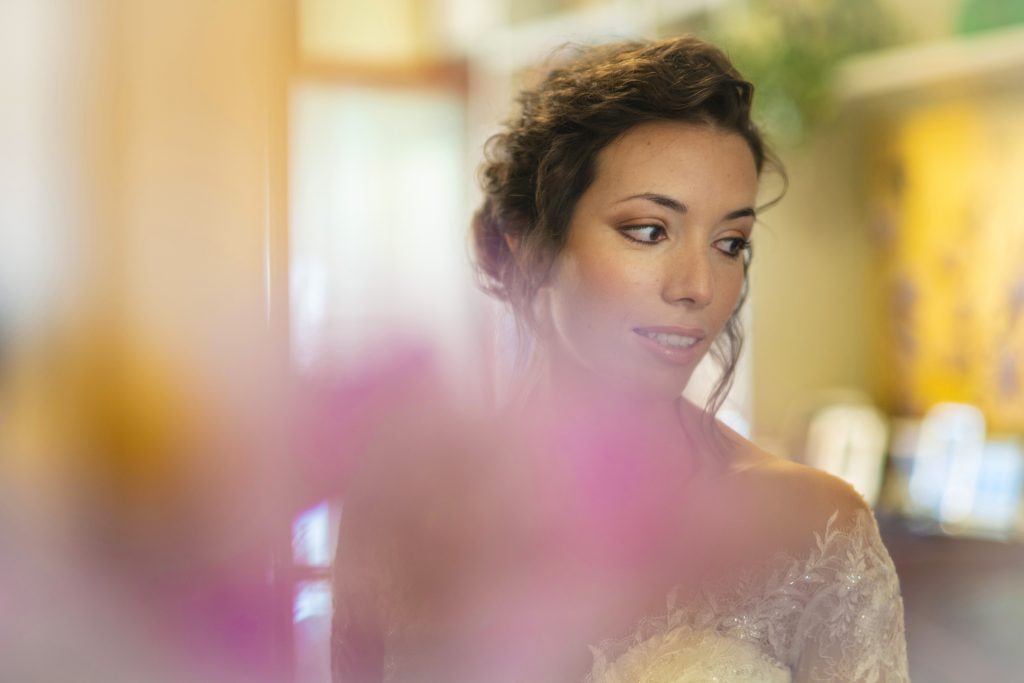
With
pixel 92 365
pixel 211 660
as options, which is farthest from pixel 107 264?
pixel 211 660

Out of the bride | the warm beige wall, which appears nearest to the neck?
the bride

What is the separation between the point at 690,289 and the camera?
0.49m

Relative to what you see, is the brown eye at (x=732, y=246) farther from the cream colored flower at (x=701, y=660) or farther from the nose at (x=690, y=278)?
the cream colored flower at (x=701, y=660)

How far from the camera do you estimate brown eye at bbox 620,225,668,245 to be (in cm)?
50

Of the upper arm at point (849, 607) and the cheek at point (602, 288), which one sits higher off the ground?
the cheek at point (602, 288)

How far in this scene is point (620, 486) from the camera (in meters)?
0.54

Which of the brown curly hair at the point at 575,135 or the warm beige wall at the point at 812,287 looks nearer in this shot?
the brown curly hair at the point at 575,135

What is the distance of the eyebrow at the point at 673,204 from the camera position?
50cm

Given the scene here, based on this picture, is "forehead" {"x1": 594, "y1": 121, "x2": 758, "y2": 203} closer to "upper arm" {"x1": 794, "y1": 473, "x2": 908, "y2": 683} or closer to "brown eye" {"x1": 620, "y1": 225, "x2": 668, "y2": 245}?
"brown eye" {"x1": 620, "y1": 225, "x2": 668, "y2": 245}

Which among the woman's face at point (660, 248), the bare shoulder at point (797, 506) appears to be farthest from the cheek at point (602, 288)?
the bare shoulder at point (797, 506)

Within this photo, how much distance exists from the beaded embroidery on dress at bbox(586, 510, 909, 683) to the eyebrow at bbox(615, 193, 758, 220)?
0.15 metres

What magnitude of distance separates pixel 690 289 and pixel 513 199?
0.11 metres

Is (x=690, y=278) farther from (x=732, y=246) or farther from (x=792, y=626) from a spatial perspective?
(x=792, y=626)

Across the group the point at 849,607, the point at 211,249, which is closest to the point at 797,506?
the point at 849,607
